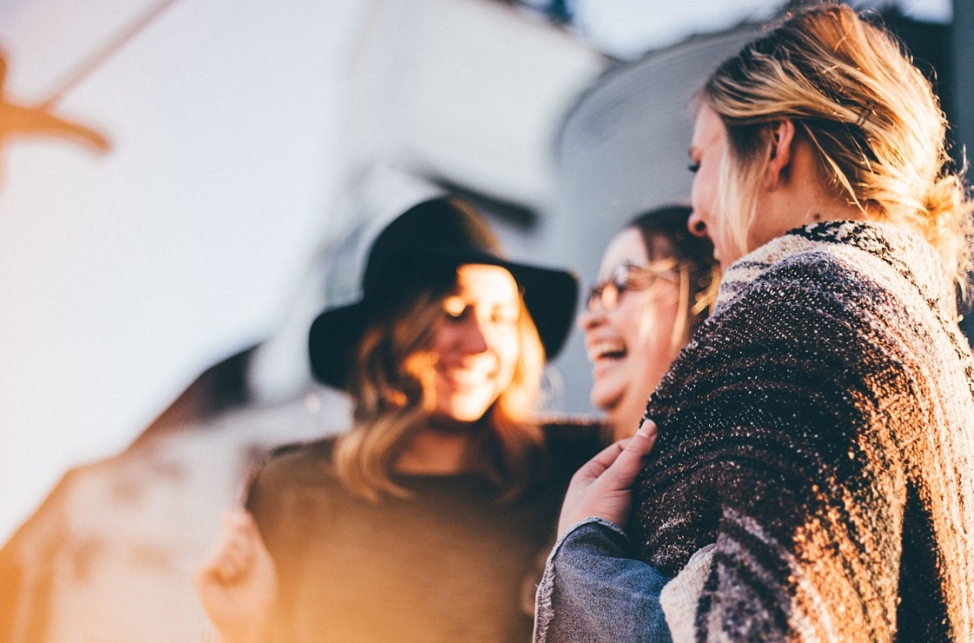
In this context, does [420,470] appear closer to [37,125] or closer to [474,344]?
[474,344]

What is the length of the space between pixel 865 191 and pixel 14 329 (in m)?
1.70

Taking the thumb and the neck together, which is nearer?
the thumb

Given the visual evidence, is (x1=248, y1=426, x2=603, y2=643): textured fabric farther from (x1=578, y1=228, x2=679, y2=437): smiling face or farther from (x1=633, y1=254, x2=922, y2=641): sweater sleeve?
(x1=633, y1=254, x2=922, y2=641): sweater sleeve

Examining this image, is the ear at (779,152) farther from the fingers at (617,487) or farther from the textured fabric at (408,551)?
the textured fabric at (408,551)

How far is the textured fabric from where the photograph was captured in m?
1.52

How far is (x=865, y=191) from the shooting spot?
96 centimetres

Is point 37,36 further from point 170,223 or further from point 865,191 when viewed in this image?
point 865,191

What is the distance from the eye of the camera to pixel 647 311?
1.60 meters

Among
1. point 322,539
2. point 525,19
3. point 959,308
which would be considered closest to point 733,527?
point 959,308

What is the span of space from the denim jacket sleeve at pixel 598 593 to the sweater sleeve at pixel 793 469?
37 mm

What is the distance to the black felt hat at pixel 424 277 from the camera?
181 centimetres

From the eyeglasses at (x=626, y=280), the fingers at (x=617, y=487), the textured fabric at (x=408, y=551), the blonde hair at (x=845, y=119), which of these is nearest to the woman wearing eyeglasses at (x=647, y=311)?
the eyeglasses at (x=626, y=280)

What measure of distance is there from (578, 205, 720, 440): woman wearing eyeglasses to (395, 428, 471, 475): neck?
13.9 inches

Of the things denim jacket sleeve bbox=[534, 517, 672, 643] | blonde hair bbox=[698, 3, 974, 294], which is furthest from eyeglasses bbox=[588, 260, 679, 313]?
denim jacket sleeve bbox=[534, 517, 672, 643]
